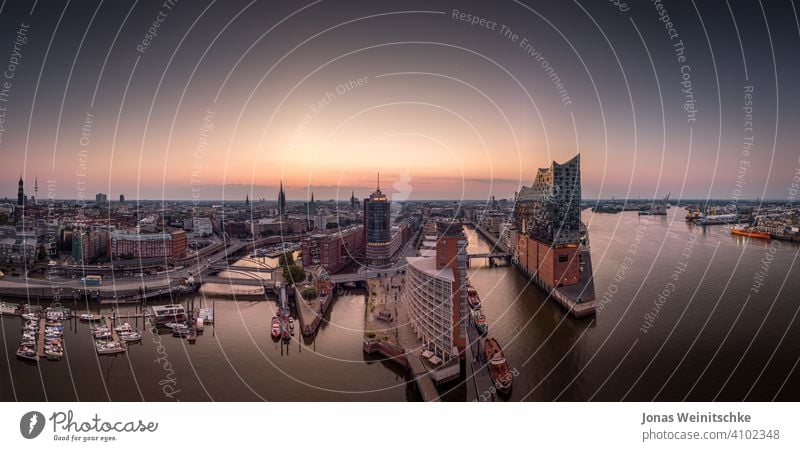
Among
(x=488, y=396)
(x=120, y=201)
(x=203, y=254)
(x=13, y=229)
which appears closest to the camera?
(x=488, y=396)

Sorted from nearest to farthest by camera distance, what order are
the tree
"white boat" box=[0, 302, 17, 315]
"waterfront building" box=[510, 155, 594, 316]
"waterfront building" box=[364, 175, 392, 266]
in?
1. "white boat" box=[0, 302, 17, 315]
2. "waterfront building" box=[510, 155, 594, 316]
3. the tree
4. "waterfront building" box=[364, 175, 392, 266]

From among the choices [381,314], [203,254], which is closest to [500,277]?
[381,314]

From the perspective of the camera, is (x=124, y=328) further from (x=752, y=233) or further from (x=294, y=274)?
(x=752, y=233)

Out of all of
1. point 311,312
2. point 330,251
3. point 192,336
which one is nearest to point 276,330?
point 311,312

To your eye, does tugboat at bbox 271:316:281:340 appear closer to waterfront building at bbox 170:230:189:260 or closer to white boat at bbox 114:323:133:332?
white boat at bbox 114:323:133:332

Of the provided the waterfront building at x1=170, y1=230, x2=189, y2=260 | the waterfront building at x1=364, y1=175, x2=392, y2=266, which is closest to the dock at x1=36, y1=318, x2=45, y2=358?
the waterfront building at x1=170, y1=230, x2=189, y2=260
